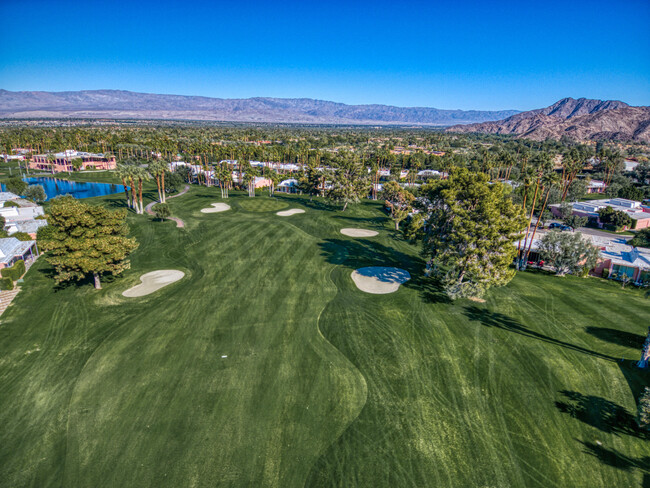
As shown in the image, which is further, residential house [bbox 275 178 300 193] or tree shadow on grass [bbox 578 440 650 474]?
residential house [bbox 275 178 300 193]

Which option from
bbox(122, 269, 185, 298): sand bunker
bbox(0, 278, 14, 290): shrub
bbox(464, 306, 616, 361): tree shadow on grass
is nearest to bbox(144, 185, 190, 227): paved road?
bbox(122, 269, 185, 298): sand bunker

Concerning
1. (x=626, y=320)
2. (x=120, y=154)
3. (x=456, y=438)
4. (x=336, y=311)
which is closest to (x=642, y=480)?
(x=456, y=438)

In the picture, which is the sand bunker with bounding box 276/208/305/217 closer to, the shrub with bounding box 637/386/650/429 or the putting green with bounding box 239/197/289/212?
the putting green with bounding box 239/197/289/212

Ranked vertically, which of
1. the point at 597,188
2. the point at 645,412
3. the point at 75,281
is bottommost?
the point at 75,281

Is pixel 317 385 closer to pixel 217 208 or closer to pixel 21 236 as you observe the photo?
pixel 21 236

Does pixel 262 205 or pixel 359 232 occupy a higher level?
pixel 359 232

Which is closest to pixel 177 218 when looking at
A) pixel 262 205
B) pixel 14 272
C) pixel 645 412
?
pixel 262 205

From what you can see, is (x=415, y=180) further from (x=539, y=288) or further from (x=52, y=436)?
(x=52, y=436)
